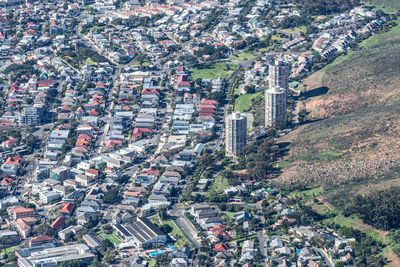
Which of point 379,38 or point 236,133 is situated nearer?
point 236,133

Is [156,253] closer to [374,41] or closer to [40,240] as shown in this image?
[40,240]

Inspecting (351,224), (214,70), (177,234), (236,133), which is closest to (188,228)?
(177,234)

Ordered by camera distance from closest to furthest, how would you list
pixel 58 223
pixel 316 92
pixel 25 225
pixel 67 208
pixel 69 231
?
pixel 69 231
pixel 25 225
pixel 58 223
pixel 67 208
pixel 316 92

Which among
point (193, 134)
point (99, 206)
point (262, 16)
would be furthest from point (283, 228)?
point (262, 16)

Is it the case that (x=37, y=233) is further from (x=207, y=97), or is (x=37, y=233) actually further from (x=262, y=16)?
(x=262, y=16)

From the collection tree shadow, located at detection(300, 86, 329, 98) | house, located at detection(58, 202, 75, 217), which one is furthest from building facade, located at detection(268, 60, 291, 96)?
house, located at detection(58, 202, 75, 217)

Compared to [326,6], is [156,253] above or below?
below
